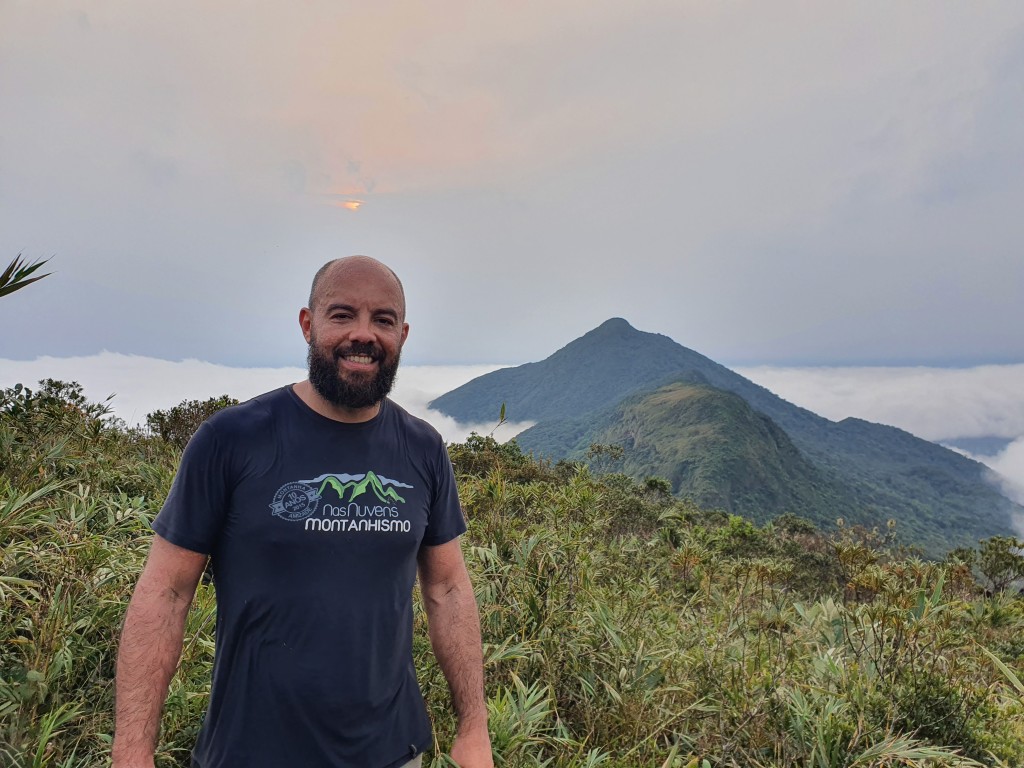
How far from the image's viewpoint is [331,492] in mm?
1801

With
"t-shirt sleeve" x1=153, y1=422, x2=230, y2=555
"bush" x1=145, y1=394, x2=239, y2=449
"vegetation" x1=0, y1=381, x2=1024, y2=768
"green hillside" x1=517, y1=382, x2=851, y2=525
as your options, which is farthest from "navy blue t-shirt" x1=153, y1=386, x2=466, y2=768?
"green hillside" x1=517, y1=382, x2=851, y2=525

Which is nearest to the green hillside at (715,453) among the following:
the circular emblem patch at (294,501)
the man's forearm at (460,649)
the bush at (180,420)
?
the bush at (180,420)

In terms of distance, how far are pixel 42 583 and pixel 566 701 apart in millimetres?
3206

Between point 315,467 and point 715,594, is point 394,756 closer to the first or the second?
point 315,467

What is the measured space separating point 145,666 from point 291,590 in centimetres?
43

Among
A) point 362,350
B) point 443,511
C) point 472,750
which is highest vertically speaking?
point 362,350

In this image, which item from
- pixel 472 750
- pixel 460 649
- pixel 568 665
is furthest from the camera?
pixel 568 665

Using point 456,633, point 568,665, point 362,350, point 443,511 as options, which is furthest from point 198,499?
point 568,665

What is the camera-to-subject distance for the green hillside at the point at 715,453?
106312 mm

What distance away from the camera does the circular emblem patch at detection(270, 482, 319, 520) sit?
5.65ft

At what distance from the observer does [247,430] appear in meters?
1.78

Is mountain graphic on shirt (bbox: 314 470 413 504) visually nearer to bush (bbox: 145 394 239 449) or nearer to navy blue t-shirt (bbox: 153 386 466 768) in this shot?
navy blue t-shirt (bbox: 153 386 466 768)

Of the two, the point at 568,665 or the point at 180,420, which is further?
the point at 180,420

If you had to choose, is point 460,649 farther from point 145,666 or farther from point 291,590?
point 145,666
